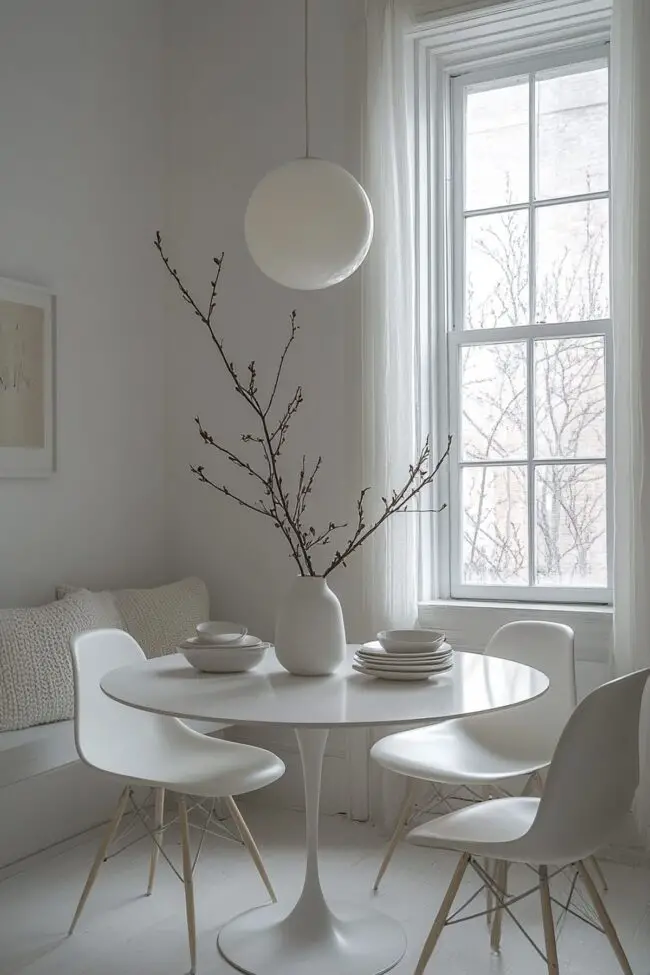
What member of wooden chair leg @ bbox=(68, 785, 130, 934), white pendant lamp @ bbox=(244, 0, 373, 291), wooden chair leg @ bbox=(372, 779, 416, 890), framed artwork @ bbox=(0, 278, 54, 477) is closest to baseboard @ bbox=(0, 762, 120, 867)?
wooden chair leg @ bbox=(68, 785, 130, 934)

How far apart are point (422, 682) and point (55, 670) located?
1362 mm

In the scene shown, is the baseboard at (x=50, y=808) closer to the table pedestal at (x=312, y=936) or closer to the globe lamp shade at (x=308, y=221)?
the table pedestal at (x=312, y=936)

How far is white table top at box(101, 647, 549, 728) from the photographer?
6.40 feet

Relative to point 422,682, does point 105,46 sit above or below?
above

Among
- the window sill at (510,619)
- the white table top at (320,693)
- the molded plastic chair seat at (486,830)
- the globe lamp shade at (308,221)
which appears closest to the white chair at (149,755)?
the white table top at (320,693)

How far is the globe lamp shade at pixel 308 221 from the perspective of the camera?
7.57ft

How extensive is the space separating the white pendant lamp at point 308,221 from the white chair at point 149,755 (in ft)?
3.87

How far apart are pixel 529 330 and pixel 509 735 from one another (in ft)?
5.19

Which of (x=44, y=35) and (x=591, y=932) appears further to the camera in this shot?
(x=44, y=35)

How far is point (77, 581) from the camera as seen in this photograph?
3709mm

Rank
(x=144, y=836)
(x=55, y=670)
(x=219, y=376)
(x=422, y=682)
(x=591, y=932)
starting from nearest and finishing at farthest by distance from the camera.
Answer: (x=422, y=682) < (x=591, y=932) < (x=55, y=670) < (x=144, y=836) < (x=219, y=376)

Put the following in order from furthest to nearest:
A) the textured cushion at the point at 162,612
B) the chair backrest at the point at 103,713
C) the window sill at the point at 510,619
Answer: the textured cushion at the point at 162,612, the window sill at the point at 510,619, the chair backrest at the point at 103,713

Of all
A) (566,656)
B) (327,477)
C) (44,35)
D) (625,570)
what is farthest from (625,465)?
(44,35)

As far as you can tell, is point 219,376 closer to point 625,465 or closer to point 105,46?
point 105,46
